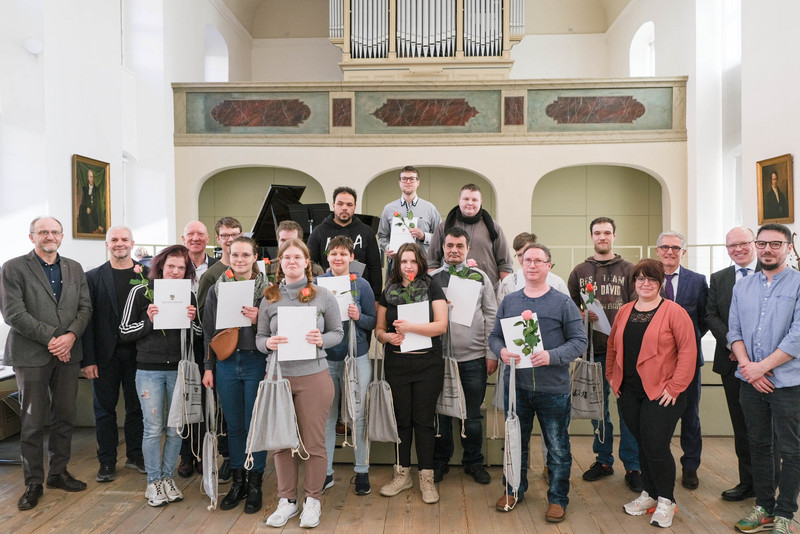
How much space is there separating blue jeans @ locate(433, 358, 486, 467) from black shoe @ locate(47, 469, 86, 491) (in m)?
2.24

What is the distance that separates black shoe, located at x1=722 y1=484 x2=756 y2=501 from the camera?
143 inches

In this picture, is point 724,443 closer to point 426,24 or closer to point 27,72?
point 27,72

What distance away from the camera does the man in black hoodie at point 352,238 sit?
4.32 m

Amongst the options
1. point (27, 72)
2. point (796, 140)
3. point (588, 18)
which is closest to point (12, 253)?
point (27, 72)

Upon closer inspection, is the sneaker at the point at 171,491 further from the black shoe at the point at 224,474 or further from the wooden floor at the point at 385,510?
the black shoe at the point at 224,474

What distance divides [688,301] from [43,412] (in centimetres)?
398

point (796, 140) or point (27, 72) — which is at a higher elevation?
point (27, 72)

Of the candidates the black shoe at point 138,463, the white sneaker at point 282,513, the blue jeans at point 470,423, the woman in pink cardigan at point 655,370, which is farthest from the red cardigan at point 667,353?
the black shoe at point 138,463

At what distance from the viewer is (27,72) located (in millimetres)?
6297

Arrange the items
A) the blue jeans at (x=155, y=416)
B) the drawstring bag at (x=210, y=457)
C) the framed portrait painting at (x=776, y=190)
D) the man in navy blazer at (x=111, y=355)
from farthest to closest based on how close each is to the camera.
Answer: the framed portrait painting at (x=776, y=190) → the man in navy blazer at (x=111, y=355) → the blue jeans at (x=155, y=416) → the drawstring bag at (x=210, y=457)

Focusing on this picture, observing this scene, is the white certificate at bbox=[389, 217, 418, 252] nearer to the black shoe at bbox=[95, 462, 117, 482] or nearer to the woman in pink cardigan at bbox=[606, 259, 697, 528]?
the woman in pink cardigan at bbox=[606, 259, 697, 528]

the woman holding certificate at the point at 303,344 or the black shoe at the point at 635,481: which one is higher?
the woman holding certificate at the point at 303,344

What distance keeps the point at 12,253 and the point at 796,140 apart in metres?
8.16

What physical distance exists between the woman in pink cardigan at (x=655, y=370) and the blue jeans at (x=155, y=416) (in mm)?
2540
